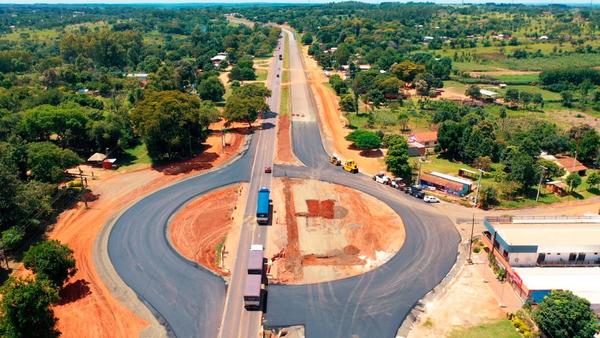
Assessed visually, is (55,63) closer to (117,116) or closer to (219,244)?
(117,116)

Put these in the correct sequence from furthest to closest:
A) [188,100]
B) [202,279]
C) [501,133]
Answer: [501,133]
[188,100]
[202,279]

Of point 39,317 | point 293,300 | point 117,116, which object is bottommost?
point 293,300

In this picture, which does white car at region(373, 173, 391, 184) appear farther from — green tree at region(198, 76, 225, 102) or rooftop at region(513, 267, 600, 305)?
green tree at region(198, 76, 225, 102)

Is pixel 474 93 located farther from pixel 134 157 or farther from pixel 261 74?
pixel 134 157

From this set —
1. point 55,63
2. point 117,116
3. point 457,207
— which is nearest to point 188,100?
point 117,116

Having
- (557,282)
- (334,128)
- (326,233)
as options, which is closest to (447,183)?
(326,233)

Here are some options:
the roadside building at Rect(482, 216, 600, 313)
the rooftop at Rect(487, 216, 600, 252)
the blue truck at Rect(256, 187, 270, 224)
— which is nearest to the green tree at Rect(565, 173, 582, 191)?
the rooftop at Rect(487, 216, 600, 252)

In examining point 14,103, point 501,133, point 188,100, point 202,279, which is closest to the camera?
point 202,279
